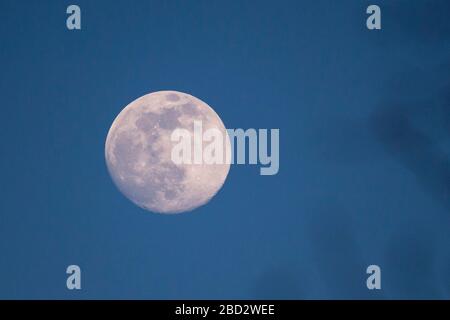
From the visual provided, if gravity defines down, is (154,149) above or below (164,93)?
below

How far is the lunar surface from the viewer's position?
33.0ft

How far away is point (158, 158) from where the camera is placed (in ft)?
33.0

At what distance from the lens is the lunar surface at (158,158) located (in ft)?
33.0

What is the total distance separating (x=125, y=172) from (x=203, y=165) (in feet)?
3.44

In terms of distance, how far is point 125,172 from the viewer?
33.4 ft
